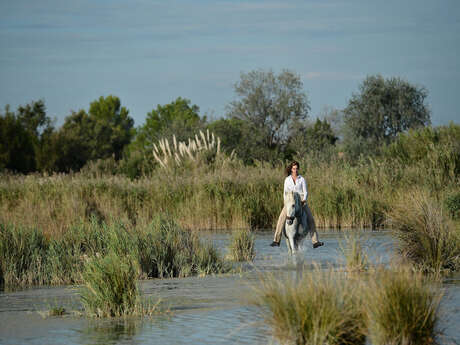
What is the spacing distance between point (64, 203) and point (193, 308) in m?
15.4

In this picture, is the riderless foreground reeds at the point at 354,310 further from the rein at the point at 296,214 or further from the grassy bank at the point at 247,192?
the grassy bank at the point at 247,192

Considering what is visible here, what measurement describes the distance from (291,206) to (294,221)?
0.36 m

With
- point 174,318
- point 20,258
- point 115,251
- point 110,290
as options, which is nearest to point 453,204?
point 115,251

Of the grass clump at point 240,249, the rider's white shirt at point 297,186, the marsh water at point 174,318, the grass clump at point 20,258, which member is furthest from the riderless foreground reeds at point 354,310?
the rider's white shirt at point 297,186

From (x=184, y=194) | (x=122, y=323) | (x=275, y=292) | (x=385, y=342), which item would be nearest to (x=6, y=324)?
(x=122, y=323)

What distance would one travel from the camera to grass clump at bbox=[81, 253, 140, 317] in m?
10.7

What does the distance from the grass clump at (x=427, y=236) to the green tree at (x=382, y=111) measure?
1795 inches

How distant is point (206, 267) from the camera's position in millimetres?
15430

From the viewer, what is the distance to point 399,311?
795 centimetres

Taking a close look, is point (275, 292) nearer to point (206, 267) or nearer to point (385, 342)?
point (385, 342)

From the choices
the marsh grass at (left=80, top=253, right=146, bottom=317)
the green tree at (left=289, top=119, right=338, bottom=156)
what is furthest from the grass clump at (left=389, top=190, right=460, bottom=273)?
the green tree at (left=289, top=119, right=338, bottom=156)


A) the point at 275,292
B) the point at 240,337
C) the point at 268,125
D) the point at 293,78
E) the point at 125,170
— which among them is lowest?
the point at 240,337

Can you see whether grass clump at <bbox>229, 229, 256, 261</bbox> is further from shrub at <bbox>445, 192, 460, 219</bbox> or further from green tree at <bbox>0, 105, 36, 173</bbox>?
green tree at <bbox>0, 105, 36, 173</bbox>

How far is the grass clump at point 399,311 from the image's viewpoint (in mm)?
7941
